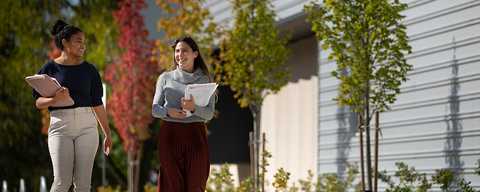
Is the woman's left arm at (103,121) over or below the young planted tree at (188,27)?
below

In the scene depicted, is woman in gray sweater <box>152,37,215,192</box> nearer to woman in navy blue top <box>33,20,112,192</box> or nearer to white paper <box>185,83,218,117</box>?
white paper <box>185,83,218,117</box>

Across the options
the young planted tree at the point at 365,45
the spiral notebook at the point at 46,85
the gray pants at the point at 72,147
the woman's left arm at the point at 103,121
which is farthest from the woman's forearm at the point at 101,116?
the young planted tree at the point at 365,45

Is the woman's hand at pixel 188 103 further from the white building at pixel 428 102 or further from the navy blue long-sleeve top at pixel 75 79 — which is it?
the white building at pixel 428 102

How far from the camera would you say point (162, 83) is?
630cm

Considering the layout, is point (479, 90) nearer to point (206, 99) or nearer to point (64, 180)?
point (206, 99)

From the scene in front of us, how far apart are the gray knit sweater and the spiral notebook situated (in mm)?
606

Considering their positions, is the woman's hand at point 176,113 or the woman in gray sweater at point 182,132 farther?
the woman in gray sweater at point 182,132

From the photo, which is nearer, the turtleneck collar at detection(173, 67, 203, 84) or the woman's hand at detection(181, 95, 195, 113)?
the woman's hand at detection(181, 95, 195, 113)

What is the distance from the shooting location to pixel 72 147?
6320 millimetres

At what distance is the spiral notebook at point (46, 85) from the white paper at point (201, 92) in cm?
81

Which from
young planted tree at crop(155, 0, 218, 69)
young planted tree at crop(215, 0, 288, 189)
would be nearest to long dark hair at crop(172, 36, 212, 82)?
young planted tree at crop(215, 0, 288, 189)

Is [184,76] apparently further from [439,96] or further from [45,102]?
[439,96]

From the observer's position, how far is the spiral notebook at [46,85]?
618 cm

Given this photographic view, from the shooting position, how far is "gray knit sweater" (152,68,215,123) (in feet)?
20.4
